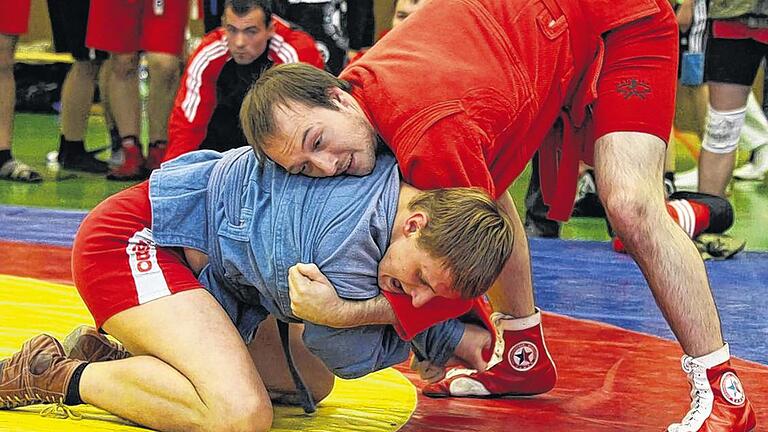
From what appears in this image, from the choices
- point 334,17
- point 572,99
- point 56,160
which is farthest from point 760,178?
point 572,99

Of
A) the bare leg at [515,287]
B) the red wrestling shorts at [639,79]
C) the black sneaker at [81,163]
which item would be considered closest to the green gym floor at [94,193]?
the black sneaker at [81,163]

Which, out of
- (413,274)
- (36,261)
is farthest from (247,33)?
(413,274)

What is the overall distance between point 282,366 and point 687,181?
417 centimetres

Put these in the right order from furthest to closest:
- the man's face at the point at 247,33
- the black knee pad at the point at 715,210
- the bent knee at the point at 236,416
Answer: the man's face at the point at 247,33 → the black knee pad at the point at 715,210 → the bent knee at the point at 236,416

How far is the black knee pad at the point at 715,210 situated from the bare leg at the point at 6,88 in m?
3.28

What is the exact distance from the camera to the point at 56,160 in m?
7.00

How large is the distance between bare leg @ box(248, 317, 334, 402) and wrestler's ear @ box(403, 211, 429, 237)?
1.76ft

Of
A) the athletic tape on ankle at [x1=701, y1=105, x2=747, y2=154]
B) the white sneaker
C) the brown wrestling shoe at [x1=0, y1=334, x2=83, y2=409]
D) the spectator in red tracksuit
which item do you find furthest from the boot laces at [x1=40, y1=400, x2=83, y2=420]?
the white sneaker

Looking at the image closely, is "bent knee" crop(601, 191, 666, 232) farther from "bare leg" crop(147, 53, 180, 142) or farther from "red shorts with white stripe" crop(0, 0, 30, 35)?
"red shorts with white stripe" crop(0, 0, 30, 35)

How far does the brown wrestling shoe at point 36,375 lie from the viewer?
2732 mm

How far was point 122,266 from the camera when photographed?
2.73m

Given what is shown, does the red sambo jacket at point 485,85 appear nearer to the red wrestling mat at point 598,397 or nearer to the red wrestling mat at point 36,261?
the red wrestling mat at point 598,397

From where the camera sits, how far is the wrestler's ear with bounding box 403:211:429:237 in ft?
8.20

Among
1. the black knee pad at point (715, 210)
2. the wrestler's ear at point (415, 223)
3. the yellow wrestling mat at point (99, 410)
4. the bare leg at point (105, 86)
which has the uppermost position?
the wrestler's ear at point (415, 223)
